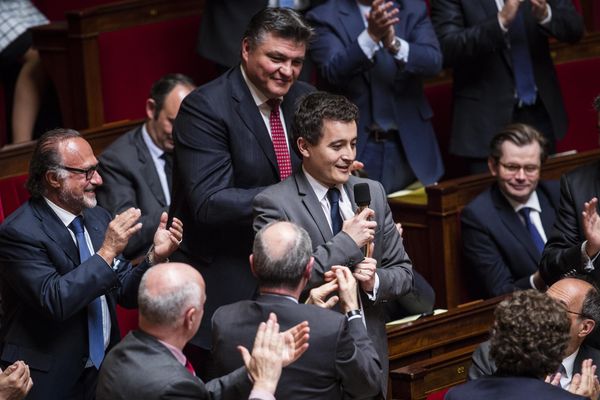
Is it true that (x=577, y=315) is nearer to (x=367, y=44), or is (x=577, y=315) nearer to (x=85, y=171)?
(x=85, y=171)

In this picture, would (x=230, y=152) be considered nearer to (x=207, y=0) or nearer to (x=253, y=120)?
(x=253, y=120)

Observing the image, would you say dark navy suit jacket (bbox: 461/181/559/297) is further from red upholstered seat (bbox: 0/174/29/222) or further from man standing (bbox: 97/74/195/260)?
red upholstered seat (bbox: 0/174/29/222)

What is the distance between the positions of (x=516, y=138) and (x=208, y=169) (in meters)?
1.30

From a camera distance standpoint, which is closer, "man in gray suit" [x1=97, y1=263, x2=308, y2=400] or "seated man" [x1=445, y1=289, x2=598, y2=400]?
"man in gray suit" [x1=97, y1=263, x2=308, y2=400]

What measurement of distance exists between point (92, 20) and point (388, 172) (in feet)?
3.69

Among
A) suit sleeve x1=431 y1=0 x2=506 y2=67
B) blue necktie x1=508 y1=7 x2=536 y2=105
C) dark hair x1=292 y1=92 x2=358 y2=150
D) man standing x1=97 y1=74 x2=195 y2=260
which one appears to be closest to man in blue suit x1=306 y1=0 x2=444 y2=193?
suit sleeve x1=431 y1=0 x2=506 y2=67

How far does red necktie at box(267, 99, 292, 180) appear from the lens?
3.25 metres

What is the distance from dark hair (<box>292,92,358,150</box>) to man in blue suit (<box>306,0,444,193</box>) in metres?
1.04

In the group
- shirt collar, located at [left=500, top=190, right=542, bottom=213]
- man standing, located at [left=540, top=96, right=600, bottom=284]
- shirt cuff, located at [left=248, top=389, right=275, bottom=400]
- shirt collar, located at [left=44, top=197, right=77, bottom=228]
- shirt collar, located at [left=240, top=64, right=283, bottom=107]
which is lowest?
shirt collar, located at [left=500, top=190, right=542, bottom=213]

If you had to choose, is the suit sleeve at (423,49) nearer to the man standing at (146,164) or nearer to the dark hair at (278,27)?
the man standing at (146,164)

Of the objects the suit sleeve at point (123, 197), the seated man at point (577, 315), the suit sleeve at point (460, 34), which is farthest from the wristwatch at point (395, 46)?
the seated man at point (577, 315)

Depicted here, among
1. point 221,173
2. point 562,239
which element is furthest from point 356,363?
point 562,239

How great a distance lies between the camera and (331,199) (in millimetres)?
3027

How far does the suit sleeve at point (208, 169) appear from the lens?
10.3 feet
